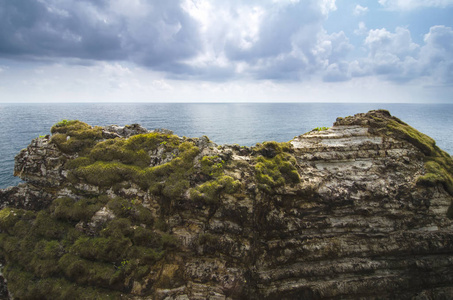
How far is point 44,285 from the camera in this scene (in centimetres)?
1363

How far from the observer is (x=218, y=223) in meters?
16.3

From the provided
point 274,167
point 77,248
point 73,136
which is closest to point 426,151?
point 274,167

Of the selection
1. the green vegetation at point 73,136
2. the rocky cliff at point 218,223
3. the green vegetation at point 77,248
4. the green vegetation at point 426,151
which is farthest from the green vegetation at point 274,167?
the green vegetation at point 73,136

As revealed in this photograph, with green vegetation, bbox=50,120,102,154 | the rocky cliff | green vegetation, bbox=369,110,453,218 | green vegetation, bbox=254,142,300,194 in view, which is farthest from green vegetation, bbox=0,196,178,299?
green vegetation, bbox=369,110,453,218

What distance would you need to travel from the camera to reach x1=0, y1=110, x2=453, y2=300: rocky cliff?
582 inches

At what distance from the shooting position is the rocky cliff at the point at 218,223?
48.5 ft

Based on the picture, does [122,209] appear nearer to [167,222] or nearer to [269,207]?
[167,222]

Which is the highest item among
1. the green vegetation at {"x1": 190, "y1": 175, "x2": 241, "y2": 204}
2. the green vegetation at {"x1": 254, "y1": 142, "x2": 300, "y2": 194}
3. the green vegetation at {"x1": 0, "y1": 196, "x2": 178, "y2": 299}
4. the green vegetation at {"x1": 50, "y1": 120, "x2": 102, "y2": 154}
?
the green vegetation at {"x1": 50, "y1": 120, "x2": 102, "y2": 154}

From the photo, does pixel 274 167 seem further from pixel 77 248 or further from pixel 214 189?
pixel 77 248

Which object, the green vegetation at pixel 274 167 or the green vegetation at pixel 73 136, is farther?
the green vegetation at pixel 73 136

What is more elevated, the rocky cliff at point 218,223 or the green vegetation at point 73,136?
the green vegetation at point 73,136

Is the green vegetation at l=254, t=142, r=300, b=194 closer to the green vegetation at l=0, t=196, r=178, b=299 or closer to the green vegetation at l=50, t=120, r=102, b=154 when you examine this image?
the green vegetation at l=0, t=196, r=178, b=299

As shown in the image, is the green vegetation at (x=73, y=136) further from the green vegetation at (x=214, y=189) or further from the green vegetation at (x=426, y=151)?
the green vegetation at (x=426, y=151)

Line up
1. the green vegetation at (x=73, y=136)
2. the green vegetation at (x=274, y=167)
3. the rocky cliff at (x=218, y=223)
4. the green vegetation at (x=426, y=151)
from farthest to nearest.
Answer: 1. the green vegetation at (x=73, y=136)
2. the green vegetation at (x=426, y=151)
3. the green vegetation at (x=274, y=167)
4. the rocky cliff at (x=218, y=223)
